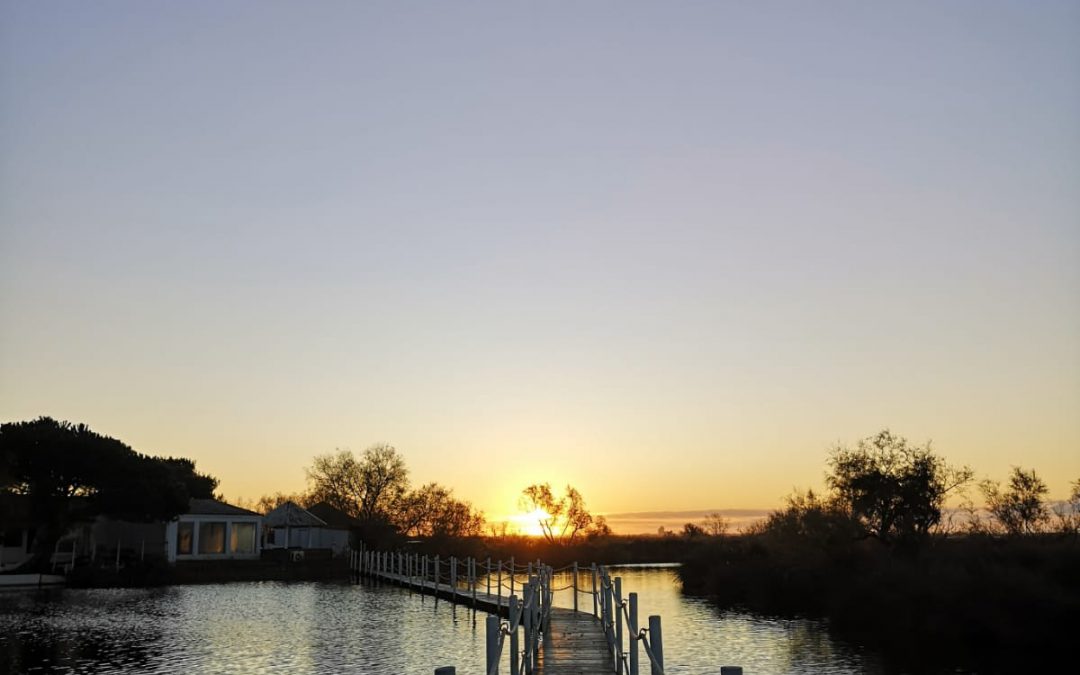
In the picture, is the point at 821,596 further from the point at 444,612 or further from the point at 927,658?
the point at 444,612

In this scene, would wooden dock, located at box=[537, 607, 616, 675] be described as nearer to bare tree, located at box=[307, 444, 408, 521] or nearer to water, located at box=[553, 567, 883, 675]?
water, located at box=[553, 567, 883, 675]

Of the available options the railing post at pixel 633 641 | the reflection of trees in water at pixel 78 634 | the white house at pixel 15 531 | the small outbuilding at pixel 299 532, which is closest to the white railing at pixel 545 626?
the railing post at pixel 633 641

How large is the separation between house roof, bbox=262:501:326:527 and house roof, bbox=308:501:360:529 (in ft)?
7.51

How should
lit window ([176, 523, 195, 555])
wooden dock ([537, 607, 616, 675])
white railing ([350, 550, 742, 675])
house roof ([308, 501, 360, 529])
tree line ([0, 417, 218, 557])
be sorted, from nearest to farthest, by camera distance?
white railing ([350, 550, 742, 675]), wooden dock ([537, 607, 616, 675]), tree line ([0, 417, 218, 557]), lit window ([176, 523, 195, 555]), house roof ([308, 501, 360, 529])

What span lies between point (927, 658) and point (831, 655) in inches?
99.5

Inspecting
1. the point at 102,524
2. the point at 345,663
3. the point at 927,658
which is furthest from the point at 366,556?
the point at 927,658

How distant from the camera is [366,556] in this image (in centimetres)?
5994

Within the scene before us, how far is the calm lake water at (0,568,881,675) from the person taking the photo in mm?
22969

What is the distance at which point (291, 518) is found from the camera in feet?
240

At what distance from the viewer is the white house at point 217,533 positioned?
61469 millimetres

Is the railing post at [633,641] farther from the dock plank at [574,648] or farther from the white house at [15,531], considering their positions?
the white house at [15,531]

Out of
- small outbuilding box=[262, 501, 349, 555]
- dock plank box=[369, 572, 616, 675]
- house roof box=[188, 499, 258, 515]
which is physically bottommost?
dock plank box=[369, 572, 616, 675]

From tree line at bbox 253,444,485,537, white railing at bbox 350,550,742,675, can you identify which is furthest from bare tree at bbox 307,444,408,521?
white railing at bbox 350,550,742,675

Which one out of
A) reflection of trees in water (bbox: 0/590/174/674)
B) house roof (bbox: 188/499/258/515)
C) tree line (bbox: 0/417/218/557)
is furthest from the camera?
house roof (bbox: 188/499/258/515)
